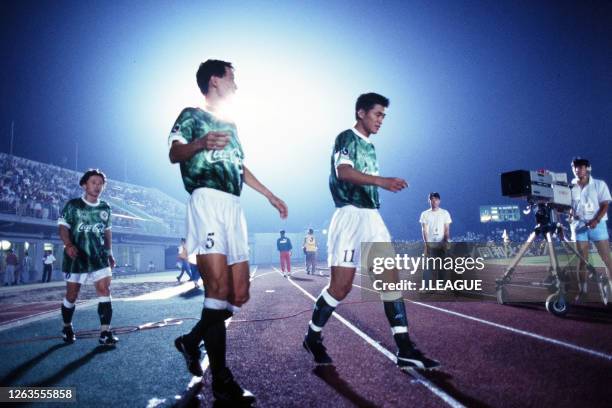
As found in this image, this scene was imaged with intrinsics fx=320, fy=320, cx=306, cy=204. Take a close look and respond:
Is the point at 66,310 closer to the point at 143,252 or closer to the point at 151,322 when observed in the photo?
the point at 151,322

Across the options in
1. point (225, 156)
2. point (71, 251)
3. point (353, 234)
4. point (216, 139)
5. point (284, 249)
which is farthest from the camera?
point (284, 249)

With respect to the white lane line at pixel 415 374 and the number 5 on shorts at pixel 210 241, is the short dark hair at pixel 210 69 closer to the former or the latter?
the number 5 on shorts at pixel 210 241

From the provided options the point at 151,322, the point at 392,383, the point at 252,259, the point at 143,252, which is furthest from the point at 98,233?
the point at 252,259

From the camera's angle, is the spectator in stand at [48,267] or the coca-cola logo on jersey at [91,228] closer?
the coca-cola logo on jersey at [91,228]

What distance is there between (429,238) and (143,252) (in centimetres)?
3025

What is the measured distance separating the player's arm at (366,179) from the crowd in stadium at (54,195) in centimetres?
2211

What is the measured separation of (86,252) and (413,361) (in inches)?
164

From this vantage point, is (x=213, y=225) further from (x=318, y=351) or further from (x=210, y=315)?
(x=318, y=351)

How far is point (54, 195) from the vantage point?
83.7 ft

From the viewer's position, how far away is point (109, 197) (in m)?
33.8

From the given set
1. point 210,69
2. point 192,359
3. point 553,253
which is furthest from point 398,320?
point 553,253

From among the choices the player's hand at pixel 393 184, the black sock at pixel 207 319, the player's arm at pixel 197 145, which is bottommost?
the black sock at pixel 207 319

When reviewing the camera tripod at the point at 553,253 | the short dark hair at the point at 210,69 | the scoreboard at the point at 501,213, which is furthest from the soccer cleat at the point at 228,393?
the scoreboard at the point at 501,213

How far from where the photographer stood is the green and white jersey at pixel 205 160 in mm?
2465
